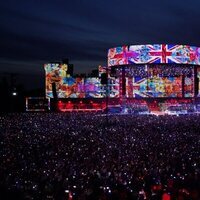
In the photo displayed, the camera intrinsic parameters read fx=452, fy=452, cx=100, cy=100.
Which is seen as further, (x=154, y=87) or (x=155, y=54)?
(x=154, y=87)

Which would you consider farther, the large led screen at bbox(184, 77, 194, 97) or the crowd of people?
the large led screen at bbox(184, 77, 194, 97)

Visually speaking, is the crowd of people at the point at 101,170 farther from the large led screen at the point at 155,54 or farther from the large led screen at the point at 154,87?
the large led screen at the point at 154,87

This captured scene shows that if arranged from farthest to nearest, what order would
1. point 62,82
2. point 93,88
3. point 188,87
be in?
point 62,82 → point 93,88 → point 188,87

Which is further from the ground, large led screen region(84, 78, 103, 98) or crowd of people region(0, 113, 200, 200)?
large led screen region(84, 78, 103, 98)

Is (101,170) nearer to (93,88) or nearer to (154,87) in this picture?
(154,87)

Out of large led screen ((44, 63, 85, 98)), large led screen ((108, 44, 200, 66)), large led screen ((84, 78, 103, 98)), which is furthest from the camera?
large led screen ((84, 78, 103, 98))

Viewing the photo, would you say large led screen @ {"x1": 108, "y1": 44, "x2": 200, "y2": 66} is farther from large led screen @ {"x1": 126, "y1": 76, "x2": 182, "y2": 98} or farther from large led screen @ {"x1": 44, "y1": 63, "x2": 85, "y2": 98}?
large led screen @ {"x1": 44, "y1": 63, "x2": 85, "y2": 98}

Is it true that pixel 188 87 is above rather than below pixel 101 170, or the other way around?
above

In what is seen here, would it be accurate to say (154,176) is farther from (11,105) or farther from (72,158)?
(11,105)

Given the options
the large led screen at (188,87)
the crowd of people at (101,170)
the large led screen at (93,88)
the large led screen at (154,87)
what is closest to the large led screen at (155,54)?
the large led screen at (188,87)

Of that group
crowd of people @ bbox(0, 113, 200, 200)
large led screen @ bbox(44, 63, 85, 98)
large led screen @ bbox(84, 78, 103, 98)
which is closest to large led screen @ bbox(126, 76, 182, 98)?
large led screen @ bbox(84, 78, 103, 98)

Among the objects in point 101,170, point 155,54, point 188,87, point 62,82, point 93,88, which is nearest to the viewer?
point 101,170

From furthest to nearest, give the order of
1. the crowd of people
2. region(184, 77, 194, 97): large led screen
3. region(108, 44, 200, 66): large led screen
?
region(184, 77, 194, 97): large led screen, region(108, 44, 200, 66): large led screen, the crowd of people

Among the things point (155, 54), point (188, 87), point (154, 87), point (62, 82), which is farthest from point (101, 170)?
point (62, 82)
